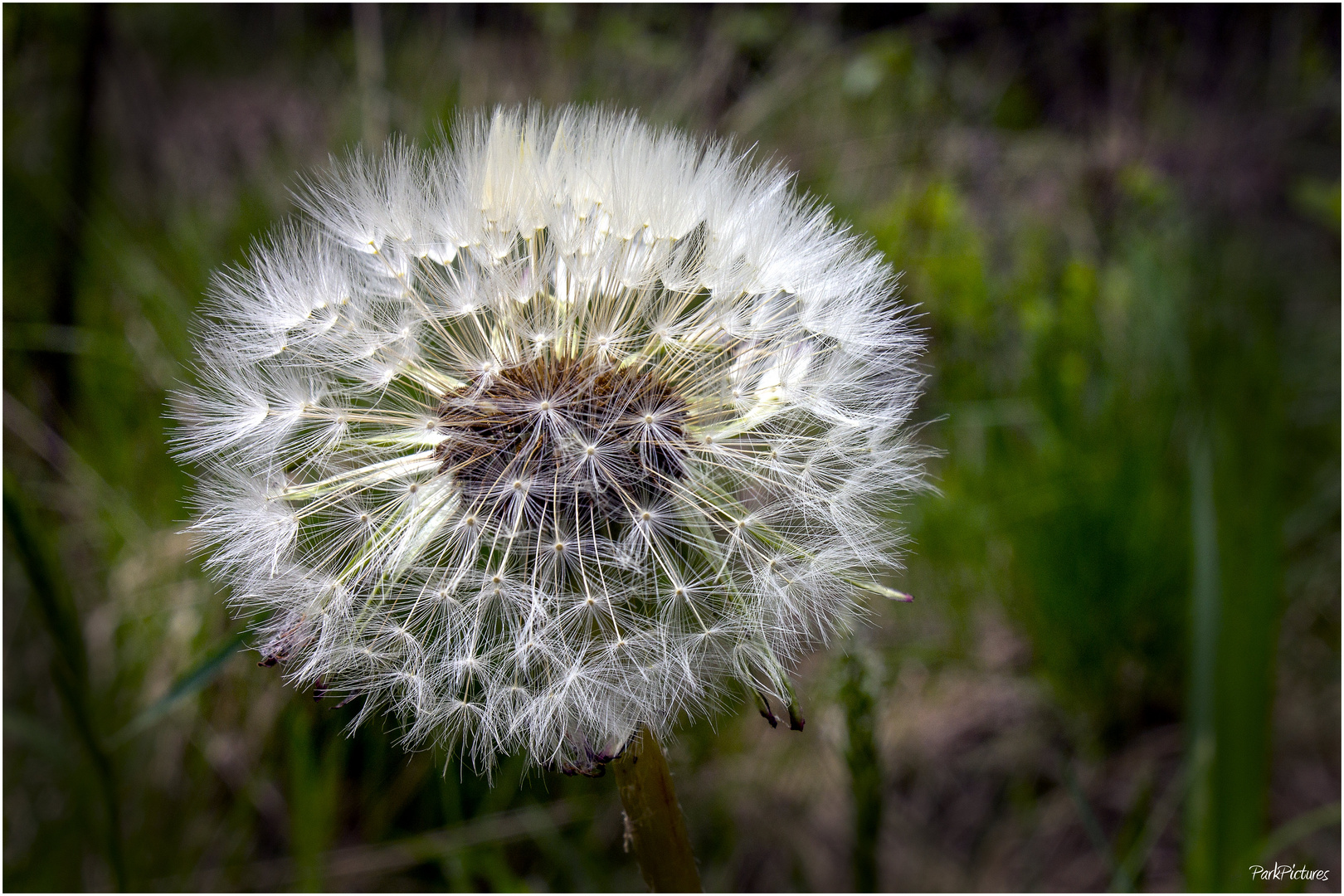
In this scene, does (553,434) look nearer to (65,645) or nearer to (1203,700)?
(65,645)

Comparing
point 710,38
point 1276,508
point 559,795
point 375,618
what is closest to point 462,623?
point 375,618

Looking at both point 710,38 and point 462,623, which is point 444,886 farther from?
point 710,38

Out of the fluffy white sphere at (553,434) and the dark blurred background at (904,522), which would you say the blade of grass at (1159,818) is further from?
the fluffy white sphere at (553,434)

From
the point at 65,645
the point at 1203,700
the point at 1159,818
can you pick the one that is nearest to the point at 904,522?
the point at 1203,700

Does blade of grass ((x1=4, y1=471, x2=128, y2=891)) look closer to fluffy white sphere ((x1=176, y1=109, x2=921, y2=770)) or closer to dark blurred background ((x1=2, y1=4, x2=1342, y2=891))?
dark blurred background ((x1=2, y1=4, x2=1342, y2=891))

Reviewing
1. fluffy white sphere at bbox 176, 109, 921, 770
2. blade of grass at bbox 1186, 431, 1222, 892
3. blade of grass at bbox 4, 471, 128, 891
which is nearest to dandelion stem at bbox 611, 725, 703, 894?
Answer: fluffy white sphere at bbox 176, 109, 921, 770

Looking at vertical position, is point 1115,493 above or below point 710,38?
below
